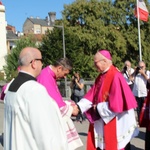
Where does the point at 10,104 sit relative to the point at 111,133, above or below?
above

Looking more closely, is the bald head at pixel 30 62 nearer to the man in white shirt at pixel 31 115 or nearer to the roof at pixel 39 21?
the man in white shirt at pixel 31 115

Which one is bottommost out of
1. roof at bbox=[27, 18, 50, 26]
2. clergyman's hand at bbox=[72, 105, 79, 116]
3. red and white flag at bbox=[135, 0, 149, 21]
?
clergyman's hand at bbox=[72, 105, 79, 116]

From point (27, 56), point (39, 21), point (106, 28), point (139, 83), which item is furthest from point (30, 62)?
point (39, 21)

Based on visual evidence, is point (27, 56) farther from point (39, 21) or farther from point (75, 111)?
point (39, 21)

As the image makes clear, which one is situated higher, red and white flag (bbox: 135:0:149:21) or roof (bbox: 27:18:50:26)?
roof (bbox: 27:18:50:26)

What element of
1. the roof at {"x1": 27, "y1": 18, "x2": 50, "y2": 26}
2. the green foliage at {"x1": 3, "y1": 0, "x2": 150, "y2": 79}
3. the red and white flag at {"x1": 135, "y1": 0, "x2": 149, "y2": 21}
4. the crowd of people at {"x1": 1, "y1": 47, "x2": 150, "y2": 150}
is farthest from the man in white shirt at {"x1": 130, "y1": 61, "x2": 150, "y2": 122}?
the roof at {"x1": 27, "y1": 18, "x2": 50, "y2": 26}

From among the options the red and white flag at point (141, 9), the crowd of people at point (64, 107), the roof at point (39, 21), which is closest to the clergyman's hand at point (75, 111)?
the crowd of people at point (64, 107)

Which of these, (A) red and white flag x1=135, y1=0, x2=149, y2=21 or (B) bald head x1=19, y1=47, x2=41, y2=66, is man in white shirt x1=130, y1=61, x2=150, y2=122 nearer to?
(B) bald head x1=19, y1=47, x2=41, y2=66

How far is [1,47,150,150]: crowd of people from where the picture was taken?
2697 millimetres

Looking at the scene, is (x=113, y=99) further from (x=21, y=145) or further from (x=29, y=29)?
(x=29, y=29)

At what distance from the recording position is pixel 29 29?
82.9 meters

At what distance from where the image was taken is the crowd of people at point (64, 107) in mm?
2697

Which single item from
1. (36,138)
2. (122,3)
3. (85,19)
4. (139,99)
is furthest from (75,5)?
(36,138)

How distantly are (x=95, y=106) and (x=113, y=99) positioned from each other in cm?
32
